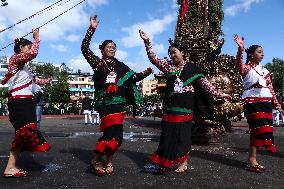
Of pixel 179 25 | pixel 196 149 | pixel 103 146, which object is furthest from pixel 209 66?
pixel 103 146

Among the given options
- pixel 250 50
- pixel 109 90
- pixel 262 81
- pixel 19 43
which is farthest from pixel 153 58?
pixel 19 43

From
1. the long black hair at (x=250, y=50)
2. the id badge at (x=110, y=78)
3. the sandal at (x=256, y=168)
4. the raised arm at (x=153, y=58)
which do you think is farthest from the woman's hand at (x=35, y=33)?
the sandal at (x=256, y=168)

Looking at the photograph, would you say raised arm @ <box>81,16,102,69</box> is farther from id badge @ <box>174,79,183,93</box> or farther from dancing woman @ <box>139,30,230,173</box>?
id badge @ <box>174,79,183,93</box>

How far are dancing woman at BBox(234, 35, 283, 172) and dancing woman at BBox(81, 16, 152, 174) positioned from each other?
1.52 metres

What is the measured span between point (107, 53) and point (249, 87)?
7.31 ft

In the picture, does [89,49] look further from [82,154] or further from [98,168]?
[82,154]

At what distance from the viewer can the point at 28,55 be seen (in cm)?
558

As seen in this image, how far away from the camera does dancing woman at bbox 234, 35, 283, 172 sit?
6227 millimetres

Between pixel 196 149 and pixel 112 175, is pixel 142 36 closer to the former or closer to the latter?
pixel 112 175

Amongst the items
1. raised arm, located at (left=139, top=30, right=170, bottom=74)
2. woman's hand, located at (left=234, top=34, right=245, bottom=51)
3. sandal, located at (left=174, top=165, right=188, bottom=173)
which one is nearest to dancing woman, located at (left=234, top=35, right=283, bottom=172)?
woman's hand, located at (left=234, top=34, right=245, bottom=51)

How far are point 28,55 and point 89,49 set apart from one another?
957 mm

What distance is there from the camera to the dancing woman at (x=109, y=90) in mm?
5895

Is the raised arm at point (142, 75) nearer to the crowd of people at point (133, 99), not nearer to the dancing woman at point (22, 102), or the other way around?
the crowd of people at point (133, 99)

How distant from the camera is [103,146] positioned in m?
5.82
